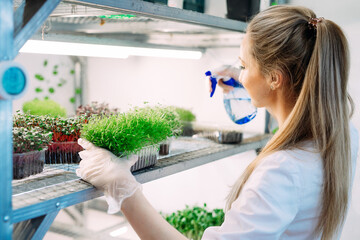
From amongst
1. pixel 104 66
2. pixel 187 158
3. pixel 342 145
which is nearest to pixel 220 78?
pixel 187 158

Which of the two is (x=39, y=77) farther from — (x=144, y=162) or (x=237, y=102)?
(x=144, y=162)

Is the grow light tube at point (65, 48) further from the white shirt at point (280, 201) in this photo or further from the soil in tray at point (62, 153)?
the white shirt at point (280, 201)

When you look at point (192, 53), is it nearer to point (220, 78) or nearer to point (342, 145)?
point (220, 78)

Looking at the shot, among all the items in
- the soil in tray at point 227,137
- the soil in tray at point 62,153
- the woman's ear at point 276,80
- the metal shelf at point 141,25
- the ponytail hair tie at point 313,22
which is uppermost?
the metal shelf at point 141,25

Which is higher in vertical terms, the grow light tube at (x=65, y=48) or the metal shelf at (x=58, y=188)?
the grow light tube at (x=65, y=48)

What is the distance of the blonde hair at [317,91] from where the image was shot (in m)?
1.03

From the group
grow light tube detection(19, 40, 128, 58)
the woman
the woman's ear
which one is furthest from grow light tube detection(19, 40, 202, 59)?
the woman's ear

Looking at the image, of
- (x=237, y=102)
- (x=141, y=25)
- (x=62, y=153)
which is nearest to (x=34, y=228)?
(x=62, y=153)

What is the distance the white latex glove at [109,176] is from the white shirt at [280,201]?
0.87ft

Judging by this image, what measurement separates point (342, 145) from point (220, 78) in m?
0.80

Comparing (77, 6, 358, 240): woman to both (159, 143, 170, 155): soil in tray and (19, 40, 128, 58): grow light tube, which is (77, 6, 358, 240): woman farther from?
(19, 40, 128, 58): grow light tube

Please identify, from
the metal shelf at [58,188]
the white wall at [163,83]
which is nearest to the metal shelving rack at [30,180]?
the metal shelf at [58,188]

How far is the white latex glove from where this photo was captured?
1100 mm

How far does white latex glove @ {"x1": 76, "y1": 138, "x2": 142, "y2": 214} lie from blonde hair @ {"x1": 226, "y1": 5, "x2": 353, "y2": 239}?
323 millimetres
